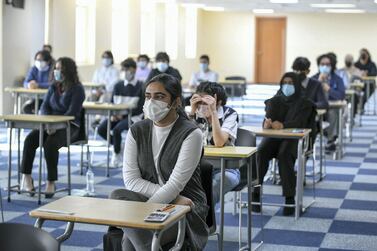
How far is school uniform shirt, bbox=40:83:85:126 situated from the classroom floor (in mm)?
764

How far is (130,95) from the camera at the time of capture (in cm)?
993

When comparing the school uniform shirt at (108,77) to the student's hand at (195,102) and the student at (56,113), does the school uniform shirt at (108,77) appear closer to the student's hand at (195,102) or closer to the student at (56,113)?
the student at (56,113)

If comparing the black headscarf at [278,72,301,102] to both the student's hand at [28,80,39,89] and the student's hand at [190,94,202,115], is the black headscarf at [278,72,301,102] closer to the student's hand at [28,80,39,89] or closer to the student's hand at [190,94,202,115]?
the student's hand at [190,94,202,115]

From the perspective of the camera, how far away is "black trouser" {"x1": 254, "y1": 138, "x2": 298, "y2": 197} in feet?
22.9

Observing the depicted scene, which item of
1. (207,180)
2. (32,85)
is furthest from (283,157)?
(32,85)

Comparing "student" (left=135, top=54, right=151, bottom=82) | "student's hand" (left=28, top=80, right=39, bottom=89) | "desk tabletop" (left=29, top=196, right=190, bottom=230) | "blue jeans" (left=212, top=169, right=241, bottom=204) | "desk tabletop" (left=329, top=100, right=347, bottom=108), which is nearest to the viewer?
"desk tabletop" (left=29, top=196, right=190, bottom=230)

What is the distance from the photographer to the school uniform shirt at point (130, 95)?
32.0 feet

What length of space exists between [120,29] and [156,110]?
16.5 m

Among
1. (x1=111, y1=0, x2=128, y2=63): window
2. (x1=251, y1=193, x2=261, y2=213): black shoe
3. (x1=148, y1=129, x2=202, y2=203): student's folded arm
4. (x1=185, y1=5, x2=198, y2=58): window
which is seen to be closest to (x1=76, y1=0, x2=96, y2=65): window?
(x1=111, y1=0, x2=128, y2=63): window

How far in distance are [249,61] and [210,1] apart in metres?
8.13

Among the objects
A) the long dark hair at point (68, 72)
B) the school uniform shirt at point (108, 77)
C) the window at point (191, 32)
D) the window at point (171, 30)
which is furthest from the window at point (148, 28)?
the long dark hair at point (68, 72)

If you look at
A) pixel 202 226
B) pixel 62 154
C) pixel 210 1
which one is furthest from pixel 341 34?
pixel 202 226

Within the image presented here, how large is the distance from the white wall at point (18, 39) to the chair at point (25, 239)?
11870 mm

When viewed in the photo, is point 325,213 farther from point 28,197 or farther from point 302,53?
point 302,53
